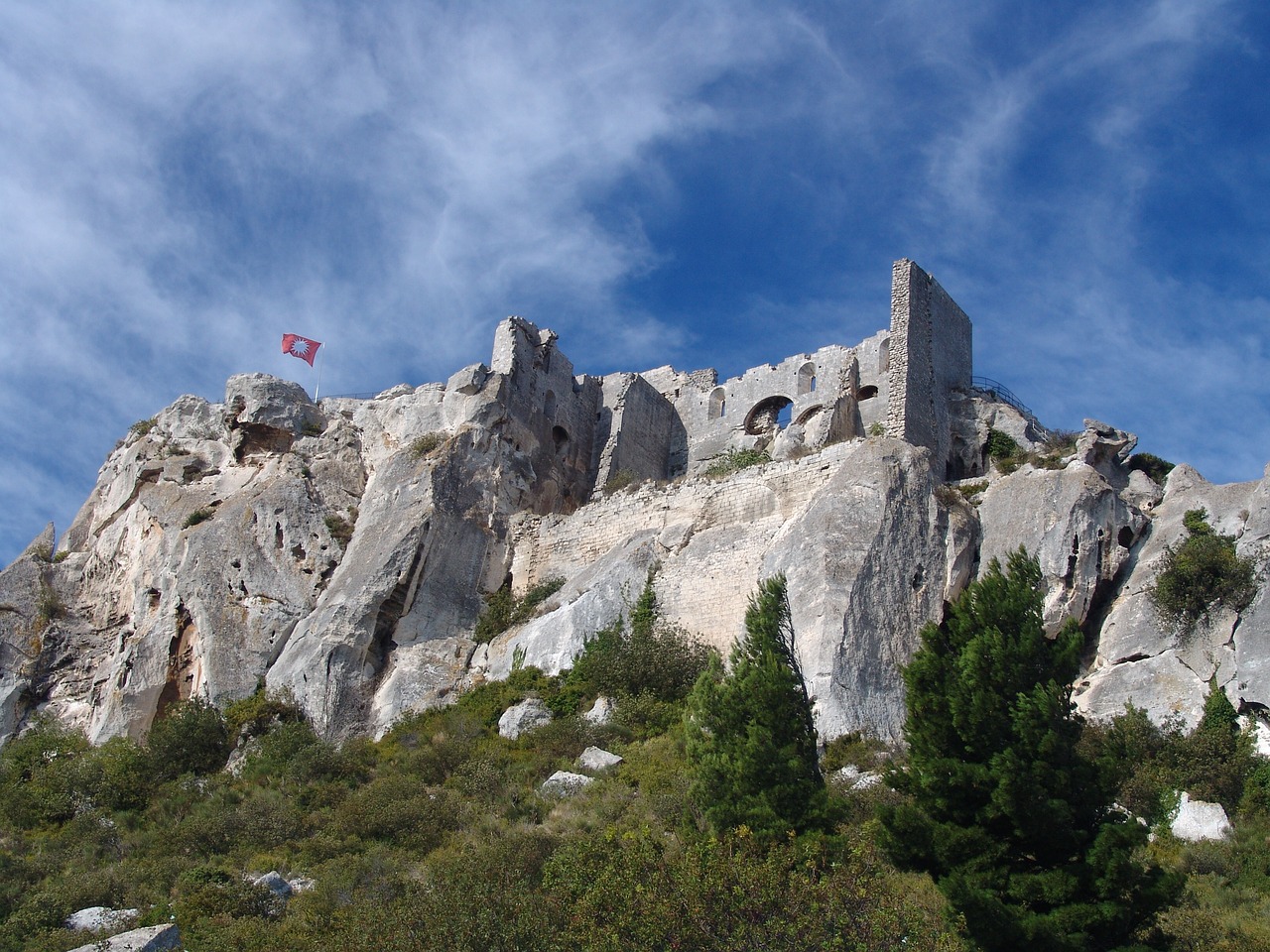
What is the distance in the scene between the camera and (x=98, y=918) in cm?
1909

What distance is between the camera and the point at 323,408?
38.5m

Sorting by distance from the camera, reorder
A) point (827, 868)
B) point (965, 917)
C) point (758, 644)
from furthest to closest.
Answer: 1. point (758, 644)
2. point (827, 868)
3. point (965, 917)

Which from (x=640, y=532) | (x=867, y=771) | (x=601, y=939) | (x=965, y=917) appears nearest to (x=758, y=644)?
(x=867, y=771)

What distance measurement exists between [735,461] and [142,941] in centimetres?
1958

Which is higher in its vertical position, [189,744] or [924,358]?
[924,358]

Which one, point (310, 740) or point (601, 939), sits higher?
point (310, 740)

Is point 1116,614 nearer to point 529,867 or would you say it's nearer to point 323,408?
point 529,867

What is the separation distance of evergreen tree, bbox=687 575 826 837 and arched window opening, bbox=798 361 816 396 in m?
19.2

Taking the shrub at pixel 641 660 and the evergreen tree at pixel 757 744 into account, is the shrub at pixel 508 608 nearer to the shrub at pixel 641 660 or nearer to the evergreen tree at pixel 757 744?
the shrub at pixel 641 660

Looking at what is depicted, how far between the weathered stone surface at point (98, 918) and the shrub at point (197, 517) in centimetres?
1527

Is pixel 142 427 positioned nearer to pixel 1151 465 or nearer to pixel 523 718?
pixel 523 718

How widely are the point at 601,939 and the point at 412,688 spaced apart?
1510cm

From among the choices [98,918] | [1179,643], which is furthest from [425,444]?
[1179,643]

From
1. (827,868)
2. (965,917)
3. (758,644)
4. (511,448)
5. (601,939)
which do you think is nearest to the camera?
(601,939)
